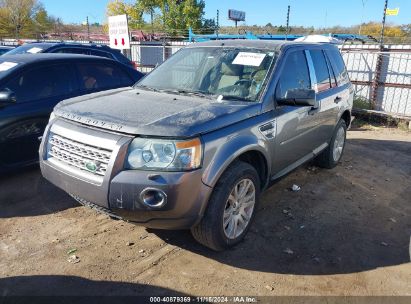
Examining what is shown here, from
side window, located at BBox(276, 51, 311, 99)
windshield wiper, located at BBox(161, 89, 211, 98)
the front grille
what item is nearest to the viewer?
the front grille

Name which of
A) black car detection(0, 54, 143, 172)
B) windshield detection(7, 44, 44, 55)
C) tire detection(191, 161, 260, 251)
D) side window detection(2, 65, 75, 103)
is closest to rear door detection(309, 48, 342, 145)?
tire detection(191, 161, 260, 251)

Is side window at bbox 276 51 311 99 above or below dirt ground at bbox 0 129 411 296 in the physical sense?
above

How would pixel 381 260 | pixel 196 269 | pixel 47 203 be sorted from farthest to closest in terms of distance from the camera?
pixel 47 203 → pixel 381 260 → pixel 196 269

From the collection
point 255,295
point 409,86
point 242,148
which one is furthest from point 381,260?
point 409,86

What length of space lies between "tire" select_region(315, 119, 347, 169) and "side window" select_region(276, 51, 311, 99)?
4.75 ft

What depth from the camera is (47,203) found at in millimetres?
4445

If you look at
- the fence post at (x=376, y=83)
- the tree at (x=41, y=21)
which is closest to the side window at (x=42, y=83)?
the fence post at (x=376, y=83)

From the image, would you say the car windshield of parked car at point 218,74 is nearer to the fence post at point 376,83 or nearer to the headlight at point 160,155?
the headlight at point 160,155

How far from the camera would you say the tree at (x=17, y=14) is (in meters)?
45.5

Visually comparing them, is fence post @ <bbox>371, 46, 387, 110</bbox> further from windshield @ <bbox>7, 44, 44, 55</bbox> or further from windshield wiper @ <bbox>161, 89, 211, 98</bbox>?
windshield @ <bbox>7, 44, 44, 55</bbox>

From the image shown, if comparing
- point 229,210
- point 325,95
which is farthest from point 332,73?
point 229,210

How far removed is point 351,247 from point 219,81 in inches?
83.9

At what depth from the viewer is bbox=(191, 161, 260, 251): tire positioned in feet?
10.5

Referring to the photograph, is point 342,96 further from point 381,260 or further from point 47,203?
point 47,203
